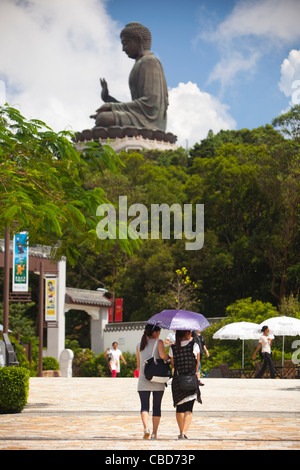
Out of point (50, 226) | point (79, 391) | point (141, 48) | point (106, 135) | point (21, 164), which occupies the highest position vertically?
point (141, 48)

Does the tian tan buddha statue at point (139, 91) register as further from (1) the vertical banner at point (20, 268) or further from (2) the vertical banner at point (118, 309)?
(1) the vertical banner at point (20, 268)

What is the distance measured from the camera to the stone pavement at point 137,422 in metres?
8.48

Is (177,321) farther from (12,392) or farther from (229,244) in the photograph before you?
(229,244)

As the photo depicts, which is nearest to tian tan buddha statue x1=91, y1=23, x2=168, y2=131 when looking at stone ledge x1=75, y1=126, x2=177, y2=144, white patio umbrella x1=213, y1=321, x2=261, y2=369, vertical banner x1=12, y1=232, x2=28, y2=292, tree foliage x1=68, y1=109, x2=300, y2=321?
stone ledge x1=75, y1=126, x2=177, y2=144

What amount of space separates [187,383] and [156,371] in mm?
416

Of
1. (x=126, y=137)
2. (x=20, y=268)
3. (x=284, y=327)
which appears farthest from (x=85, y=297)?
(x=126, y=137)

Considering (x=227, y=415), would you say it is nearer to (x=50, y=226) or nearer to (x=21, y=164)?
(x=50, y=226)

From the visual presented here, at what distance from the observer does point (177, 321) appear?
31.8 ft

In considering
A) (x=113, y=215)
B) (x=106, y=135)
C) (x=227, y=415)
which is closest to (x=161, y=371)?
(x=227, y=415)

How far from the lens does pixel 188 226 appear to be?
4578 cm

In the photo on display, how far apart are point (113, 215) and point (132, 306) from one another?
107 feet

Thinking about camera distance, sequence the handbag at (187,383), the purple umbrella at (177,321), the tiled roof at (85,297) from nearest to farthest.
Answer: the handbag at (187,383) → the purple umbrella at (177,321) → the tiled roof at (85,297)

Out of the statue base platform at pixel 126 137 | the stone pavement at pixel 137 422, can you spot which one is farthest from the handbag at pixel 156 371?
the statue base platform at pixel 126 137

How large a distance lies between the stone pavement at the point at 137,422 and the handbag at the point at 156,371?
0.67 metres
